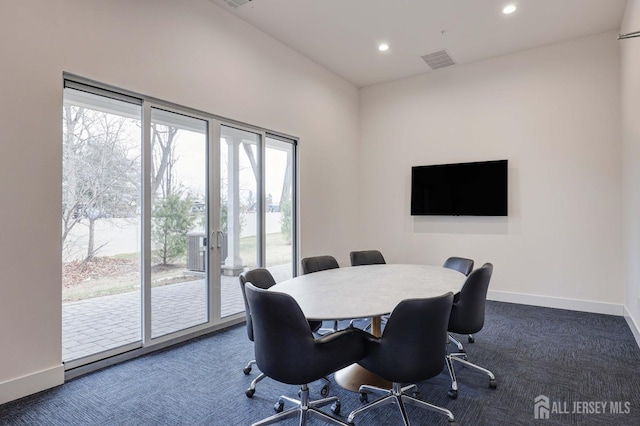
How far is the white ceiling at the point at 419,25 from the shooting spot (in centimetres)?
402

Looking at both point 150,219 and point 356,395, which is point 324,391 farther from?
point 150,219

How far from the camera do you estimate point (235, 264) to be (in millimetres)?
4520

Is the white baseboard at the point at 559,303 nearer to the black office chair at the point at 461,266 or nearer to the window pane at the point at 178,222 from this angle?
the black office chair at the point at 461,266

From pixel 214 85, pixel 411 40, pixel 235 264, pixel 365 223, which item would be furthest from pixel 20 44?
pixel 365 223

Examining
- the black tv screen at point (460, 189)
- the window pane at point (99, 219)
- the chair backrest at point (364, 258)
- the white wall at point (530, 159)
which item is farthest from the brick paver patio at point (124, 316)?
the black tv screen at point (460, 189)

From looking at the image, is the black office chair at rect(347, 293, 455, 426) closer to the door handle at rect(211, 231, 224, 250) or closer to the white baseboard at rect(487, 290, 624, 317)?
the door handle at rect(211, 231, 224, 250)

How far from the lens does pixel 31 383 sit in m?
2.60

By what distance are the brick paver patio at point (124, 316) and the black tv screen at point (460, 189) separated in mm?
3764

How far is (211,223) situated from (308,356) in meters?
2.48

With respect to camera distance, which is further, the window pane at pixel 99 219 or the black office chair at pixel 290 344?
the window pane at pixel 99 219

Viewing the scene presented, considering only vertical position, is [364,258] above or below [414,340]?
above

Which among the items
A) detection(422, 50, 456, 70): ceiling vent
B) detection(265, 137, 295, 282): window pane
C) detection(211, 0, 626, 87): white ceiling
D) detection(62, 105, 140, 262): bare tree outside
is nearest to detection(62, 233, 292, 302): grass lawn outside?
detection(62, 105, 140, 262): bare tree outside

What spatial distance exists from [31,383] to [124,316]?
1081 mm

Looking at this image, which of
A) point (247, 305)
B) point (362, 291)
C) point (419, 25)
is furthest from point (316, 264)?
point (419, 25)
